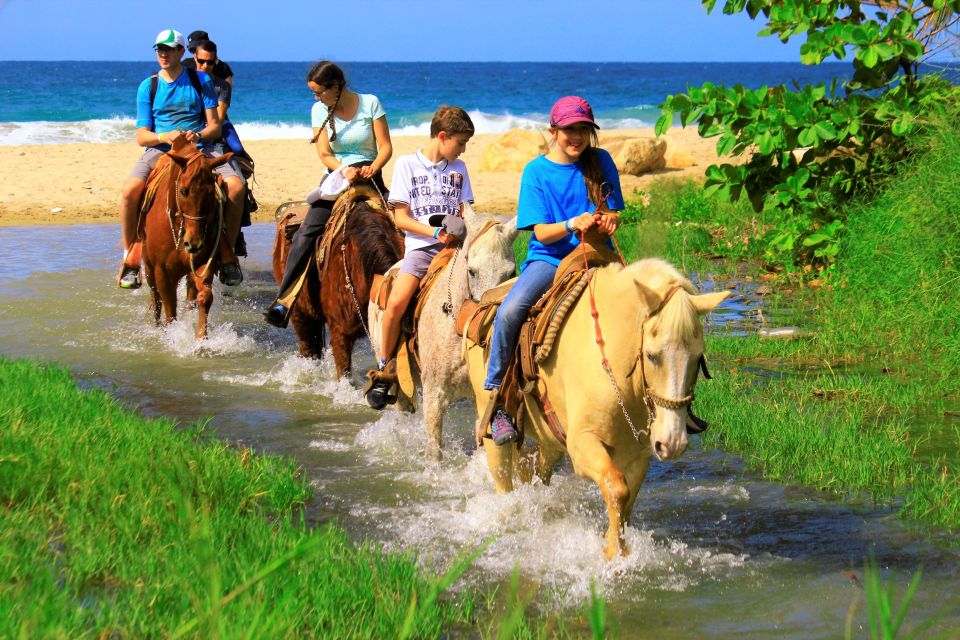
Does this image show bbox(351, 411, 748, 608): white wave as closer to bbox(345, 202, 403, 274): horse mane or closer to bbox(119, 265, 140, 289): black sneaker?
bbox(345, 202, 403, 274): horse mane

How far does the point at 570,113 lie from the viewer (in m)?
5.52

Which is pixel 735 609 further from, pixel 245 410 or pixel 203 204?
pixel 203 204

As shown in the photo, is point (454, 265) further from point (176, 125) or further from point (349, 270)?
point (176, 125)

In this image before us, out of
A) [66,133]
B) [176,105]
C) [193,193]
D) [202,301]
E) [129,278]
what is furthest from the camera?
[66,133]

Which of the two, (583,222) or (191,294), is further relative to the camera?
(191,294)

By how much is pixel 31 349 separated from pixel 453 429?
4854 mm

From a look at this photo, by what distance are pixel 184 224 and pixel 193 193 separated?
36 cm

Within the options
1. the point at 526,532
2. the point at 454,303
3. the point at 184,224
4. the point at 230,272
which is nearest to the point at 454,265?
the point at 454,303

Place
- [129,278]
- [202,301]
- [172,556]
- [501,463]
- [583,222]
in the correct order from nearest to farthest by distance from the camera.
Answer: [172,556]
[583,222]
[501,463]
[202,301]
[129,278]

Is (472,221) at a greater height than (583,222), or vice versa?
(583,222)

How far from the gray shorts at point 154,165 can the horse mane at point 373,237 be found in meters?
3.25

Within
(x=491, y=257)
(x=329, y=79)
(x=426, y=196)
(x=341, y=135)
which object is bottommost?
(x=491, y=257)

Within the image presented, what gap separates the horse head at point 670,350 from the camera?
184 inches

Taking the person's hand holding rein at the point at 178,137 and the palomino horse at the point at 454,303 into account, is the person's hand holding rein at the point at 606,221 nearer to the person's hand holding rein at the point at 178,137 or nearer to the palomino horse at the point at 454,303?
the palomino horse at the point at 454,303
